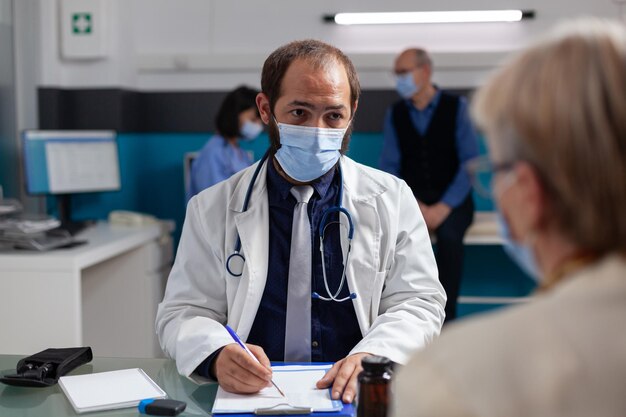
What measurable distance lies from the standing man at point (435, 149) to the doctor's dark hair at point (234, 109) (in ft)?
2.45

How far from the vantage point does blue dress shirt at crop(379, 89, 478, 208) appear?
3902 millimetres

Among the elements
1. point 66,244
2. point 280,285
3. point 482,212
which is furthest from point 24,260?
point 482,212

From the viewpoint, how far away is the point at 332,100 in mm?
1686

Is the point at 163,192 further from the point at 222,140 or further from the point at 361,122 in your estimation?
the point at 361,122

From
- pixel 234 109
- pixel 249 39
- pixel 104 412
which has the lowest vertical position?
pixel 104 412

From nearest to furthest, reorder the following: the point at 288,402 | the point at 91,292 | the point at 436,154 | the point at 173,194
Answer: the point at 288,402, the point at 91,292, the point at 436,154, the point at 173,194

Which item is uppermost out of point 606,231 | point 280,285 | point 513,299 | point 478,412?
point 606,231

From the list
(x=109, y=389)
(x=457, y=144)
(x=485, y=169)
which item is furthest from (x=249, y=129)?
(x=485, y=169)

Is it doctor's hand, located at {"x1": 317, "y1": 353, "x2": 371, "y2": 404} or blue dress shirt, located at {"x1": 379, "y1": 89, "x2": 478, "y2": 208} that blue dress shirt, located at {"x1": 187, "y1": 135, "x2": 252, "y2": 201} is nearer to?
blue dress shirt, located at {"x1": 379, "y1": 89, "x2": 478, "y2": 208}

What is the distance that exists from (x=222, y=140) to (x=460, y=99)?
1.19 m

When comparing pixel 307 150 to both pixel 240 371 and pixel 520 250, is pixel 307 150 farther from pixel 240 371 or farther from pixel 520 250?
pixel 520 250

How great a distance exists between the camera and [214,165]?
12.7 feet

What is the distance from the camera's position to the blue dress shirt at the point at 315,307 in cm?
164

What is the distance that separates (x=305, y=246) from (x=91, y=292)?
245cm
